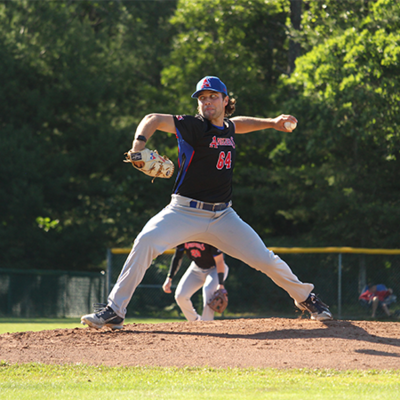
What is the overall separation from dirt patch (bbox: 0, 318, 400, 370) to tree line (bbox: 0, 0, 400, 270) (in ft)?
37.1

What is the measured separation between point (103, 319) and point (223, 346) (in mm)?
1160

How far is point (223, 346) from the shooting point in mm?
5086

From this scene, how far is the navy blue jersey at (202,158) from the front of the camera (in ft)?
17.6

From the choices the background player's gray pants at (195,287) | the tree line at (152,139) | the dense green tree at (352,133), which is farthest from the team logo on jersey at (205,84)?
the tree line at (152,139)

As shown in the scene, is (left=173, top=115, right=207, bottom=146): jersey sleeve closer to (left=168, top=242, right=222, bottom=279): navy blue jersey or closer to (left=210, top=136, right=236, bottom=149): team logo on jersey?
(left=210, top=136, right=236, bottom=149): team logo on jersey

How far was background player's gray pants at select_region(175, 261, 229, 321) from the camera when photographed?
8195 mm

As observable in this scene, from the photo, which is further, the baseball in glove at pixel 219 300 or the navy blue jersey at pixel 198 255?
the navy blue jersey at pixel 198 255

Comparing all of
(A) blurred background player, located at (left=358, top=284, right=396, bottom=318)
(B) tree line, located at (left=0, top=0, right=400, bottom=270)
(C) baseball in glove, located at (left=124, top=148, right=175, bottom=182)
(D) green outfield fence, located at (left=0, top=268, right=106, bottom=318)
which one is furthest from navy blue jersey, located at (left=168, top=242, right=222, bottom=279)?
(D) green outfield fence, located at (left=0, top=268, right=106, bottom=318)

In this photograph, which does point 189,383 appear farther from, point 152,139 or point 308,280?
point 152,139

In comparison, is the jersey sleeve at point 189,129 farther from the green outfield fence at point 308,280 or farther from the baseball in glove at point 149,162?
the green outfield fence at point 308,280

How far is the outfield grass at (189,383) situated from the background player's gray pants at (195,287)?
12.2 feet

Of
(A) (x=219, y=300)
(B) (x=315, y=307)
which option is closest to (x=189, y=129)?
(B) (x=315, y=307)

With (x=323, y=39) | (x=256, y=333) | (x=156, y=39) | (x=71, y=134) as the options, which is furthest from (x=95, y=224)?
(x=256, y=333)

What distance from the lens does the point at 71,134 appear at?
2555 centimetres
